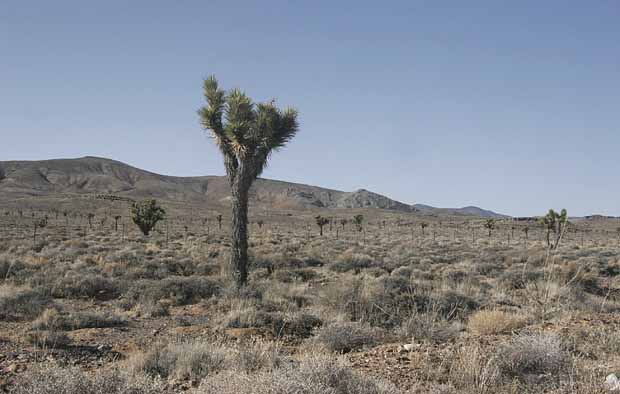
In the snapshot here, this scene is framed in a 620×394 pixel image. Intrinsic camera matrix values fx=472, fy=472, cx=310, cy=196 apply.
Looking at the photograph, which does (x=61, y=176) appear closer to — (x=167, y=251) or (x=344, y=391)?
(x=167, y=251)

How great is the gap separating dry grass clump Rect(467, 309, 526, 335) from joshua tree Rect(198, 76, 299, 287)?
7.74 metres

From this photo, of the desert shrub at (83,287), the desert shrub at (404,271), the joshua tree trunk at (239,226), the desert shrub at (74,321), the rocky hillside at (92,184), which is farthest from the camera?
the rocky hillside at (92,184)

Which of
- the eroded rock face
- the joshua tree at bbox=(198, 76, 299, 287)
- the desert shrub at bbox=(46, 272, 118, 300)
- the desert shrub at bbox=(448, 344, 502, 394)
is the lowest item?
the desert shrub at bbox=(46, 272, 118, 300)

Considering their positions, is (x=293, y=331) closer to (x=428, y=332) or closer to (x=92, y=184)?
(x=428, y=332)

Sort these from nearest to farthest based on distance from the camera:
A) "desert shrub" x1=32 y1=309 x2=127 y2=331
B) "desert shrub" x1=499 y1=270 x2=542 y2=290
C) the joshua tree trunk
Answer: "desert shrub" x1=32 y1=309 x2=127 y2=331
the joshua tree trunk
"desert shrub" x1=499 y1=270 x2=542 y2=290

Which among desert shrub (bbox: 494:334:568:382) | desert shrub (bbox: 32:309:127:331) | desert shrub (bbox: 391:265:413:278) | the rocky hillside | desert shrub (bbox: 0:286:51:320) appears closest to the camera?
desert shrub (bbox: 494:334:568:382)

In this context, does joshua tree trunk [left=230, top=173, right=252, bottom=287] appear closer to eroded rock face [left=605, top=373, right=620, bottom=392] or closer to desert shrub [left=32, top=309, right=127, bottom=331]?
desert shrub [left=32, top=309, right=127, bottom=331]

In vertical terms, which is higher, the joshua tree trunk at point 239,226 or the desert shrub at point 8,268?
the joshua tree trunk at point 239,226

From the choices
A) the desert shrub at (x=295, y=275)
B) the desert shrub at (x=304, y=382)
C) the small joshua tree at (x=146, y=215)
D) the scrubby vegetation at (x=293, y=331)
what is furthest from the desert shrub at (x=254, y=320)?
the small joshua tree at (x=146, y=215)

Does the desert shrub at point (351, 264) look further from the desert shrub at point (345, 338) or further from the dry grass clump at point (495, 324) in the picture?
the desert shrub at point (345, 338)

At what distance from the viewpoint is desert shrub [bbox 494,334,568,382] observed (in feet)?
16.8

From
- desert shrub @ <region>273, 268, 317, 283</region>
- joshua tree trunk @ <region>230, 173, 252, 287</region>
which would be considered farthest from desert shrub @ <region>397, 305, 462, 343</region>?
desert shrub @ <region>273, 268, 317, 283</region>

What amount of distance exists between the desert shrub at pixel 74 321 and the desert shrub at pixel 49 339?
0.89 m

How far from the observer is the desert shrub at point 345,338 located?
716 centimetres
